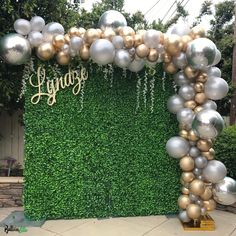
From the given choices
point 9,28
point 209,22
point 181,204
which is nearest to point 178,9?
point 209,22

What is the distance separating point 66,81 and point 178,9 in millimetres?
8632

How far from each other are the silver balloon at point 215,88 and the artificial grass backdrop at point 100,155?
736 millimetres

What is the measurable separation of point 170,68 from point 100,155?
5.31ft

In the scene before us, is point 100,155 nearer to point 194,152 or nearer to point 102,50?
point 194,152

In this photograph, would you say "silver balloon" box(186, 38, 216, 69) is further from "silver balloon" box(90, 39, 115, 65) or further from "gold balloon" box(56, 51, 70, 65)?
"gold balloon" box(56, 51, 70, 65)

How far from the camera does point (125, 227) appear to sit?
4.27 m

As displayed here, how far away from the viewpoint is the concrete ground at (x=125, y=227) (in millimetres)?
4070

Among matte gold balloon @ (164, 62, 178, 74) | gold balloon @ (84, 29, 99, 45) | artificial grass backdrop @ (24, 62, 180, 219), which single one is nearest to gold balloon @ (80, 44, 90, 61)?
gold balloon @ (84, 29, 99, 45)

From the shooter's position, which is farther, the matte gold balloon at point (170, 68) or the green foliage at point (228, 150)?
the green foliage at point (228, 150)

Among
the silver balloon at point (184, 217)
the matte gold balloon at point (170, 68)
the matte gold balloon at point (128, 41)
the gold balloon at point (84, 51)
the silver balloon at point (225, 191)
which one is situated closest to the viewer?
the matte gold balloon at point (128, 41)

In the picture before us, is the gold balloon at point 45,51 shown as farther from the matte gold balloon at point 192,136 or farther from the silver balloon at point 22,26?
the matte gold balloon at point 192,136

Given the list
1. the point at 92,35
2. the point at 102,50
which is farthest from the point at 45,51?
the point at 102,50

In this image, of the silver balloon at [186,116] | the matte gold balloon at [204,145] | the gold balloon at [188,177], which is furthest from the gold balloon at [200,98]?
the gold balloon at [188,177]

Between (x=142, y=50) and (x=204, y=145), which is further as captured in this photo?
(x=204, y=145)
